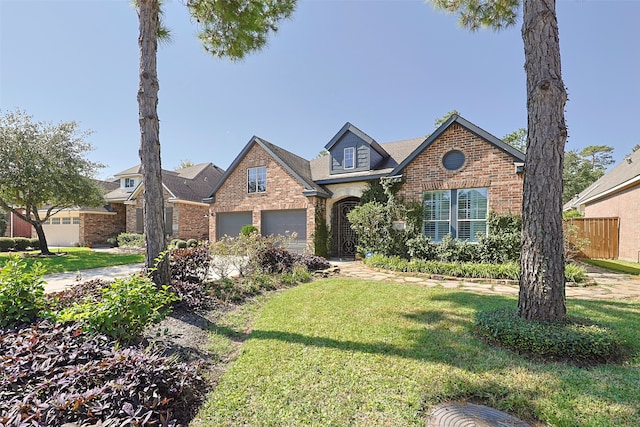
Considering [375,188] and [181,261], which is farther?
[375,188]

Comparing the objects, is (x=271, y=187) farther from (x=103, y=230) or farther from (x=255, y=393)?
(x=103, y=230)

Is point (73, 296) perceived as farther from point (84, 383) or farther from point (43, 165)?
point (43, 165)

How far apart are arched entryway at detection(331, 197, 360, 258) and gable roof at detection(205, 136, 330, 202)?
1223 mm

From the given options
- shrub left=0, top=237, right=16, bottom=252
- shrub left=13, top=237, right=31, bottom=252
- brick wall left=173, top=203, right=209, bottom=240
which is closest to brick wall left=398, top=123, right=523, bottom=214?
brick wall left=173, top=203, right=209, bottom=240

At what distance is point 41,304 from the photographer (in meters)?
3.63

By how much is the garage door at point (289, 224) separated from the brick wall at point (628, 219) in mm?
13787

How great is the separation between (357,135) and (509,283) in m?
9.01

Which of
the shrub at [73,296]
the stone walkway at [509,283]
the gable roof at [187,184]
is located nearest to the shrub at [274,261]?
the stone walkway at [509,283]

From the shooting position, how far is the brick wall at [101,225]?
2103cm

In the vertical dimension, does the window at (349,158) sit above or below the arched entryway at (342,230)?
above

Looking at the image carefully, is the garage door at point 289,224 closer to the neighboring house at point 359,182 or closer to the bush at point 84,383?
the neighboring house at point 359,182

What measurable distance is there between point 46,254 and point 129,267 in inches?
321

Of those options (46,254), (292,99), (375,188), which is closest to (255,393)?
(375,188)

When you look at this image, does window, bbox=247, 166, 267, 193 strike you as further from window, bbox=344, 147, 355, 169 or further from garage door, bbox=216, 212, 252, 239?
window, bbox=344, 147, 355, 169
